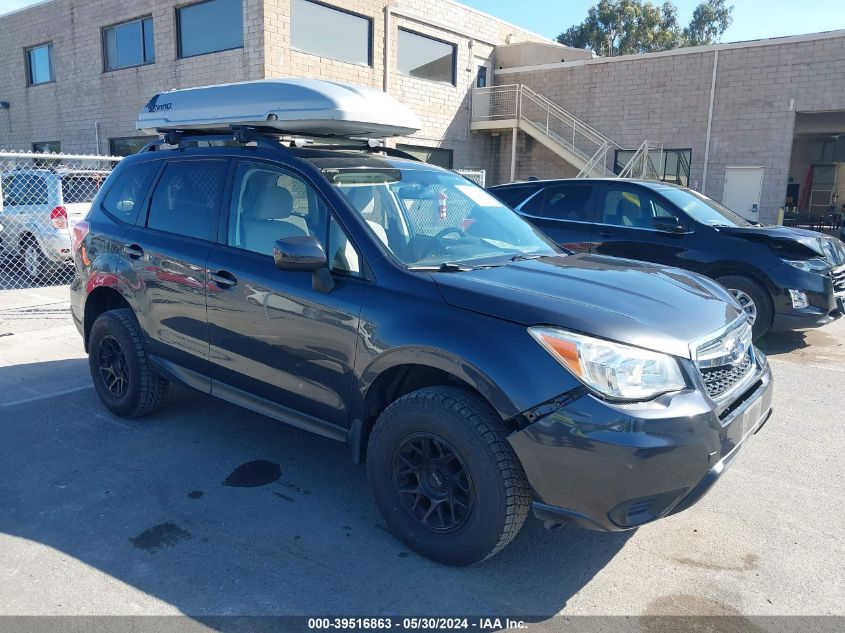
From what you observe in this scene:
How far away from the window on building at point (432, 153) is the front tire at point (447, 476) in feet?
52.9

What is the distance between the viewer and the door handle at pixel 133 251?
4254 mm

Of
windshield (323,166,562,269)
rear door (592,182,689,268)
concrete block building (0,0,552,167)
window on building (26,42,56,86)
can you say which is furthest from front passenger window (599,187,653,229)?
window on building (26,42,56,86)

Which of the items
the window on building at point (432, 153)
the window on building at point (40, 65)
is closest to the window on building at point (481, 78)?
the window on building at point (432, 153)

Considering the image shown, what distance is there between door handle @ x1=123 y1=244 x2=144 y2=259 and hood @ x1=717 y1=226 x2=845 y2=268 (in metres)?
5.62

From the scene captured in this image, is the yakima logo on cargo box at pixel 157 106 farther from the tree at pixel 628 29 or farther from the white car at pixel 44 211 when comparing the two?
the tree at pixel 628 29

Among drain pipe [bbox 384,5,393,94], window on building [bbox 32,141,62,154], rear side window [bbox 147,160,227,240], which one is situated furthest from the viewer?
window on building [bbox 32,141,62,154]

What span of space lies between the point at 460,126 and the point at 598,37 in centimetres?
2854

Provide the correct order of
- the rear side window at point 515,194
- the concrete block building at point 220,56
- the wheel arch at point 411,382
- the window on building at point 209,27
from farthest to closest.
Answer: the concrete block building at point 220,56
the window on building at point 209,27
the rear side window at point 515,194
the wheel arch at point 411,382

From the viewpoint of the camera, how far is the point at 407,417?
2.90 metres

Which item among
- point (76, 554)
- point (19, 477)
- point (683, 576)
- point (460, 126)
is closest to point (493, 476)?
point (683, 576)

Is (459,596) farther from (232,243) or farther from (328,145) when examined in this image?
(328,145)

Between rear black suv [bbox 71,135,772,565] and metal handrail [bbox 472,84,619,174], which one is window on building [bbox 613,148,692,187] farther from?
rear black suv [bbox 71,135,772,565]

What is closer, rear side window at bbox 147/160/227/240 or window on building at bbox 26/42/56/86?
rear side window at bbox 147/160/227/240

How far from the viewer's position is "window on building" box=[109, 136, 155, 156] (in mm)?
17922
